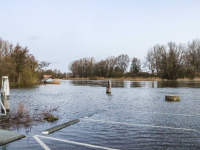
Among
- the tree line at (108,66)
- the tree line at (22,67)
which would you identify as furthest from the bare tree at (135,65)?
the tree line at (22,67)

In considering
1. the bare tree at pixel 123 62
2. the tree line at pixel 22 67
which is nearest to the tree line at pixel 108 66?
the bare tree at pixel 123 62

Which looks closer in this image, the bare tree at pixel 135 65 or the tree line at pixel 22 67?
the tree line at pixel 22 67

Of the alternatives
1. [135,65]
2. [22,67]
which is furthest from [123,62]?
[22,67]

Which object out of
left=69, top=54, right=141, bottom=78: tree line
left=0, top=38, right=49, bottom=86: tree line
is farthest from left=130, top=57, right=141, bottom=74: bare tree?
left=0, top=38, right=49, bottom=86: tree line

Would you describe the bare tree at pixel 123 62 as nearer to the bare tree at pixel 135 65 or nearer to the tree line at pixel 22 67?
the bare tree at pixel 135 65

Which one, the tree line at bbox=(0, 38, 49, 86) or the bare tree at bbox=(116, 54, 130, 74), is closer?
the tree line at bbox=(0, 38, 49, 86)

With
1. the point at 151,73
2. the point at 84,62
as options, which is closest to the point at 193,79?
the point at 151,73

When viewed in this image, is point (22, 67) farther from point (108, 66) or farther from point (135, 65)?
point (135, 65)

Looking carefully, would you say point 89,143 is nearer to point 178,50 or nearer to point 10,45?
point 10,45

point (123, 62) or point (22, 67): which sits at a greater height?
point (123, 62)

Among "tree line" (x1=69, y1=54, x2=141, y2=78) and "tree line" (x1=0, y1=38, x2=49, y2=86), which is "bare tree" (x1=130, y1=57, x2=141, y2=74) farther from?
"tree line" (x1=0, y1=38, x2=49, y2=86)

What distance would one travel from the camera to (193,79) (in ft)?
198

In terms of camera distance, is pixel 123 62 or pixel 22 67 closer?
pixel 22 67

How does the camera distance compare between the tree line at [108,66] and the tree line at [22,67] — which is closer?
the tree line at [22,67]
